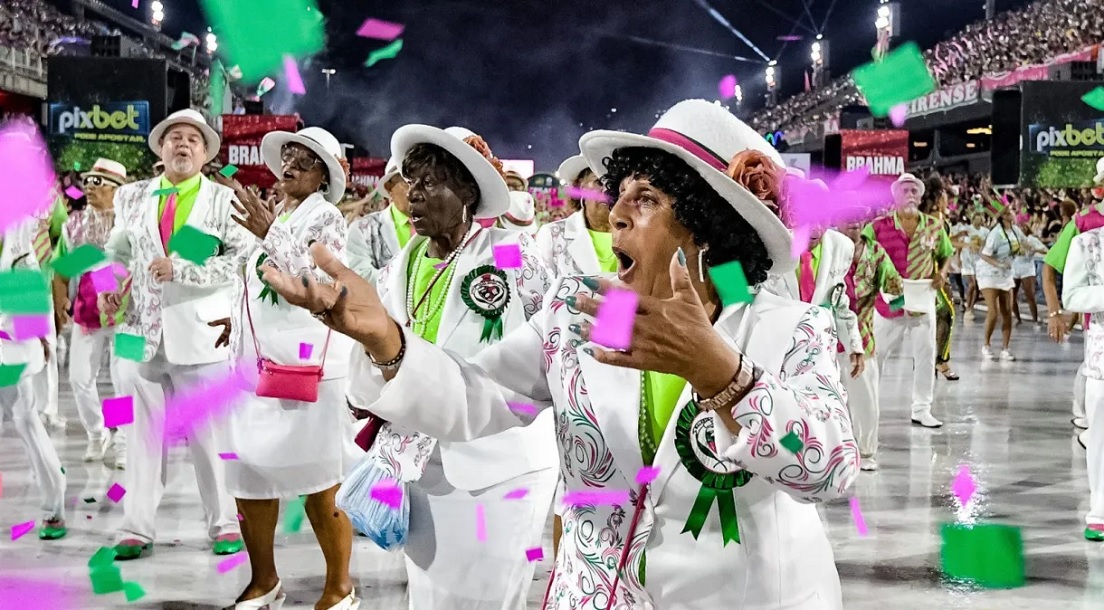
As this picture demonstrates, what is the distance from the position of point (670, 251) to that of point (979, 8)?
1655 inches

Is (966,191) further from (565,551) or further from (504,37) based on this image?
(504,37)

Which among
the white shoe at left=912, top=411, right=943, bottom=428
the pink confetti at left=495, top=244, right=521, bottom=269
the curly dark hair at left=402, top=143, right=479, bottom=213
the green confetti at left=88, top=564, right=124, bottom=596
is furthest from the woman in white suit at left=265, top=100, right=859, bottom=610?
the white shoe at left=912, top=411, right=943, bottom=428

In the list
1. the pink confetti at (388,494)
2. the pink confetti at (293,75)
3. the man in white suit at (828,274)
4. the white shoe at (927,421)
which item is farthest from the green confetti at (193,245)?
the white shoe at (927,421)

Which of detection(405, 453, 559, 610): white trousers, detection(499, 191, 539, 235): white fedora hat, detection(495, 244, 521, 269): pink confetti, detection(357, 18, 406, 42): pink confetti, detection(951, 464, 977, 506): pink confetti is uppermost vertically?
detection(357, 18, 406, 42): pink confetti

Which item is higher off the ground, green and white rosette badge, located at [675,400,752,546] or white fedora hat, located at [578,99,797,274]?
white fedora hat, located at [578,99,797,274]

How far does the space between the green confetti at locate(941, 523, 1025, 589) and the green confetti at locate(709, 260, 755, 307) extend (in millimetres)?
4153

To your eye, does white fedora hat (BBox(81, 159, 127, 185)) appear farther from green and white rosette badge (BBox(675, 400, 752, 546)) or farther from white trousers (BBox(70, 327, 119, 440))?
green and white rosette badge (BBox(675, 400, 752, 546))

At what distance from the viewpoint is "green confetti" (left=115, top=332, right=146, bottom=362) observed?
5.99m

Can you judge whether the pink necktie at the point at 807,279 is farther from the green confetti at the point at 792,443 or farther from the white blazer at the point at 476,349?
the green confetti at the point at 792,443

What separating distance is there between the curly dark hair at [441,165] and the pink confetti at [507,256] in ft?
0.77

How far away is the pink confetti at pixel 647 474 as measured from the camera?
2.08 metres

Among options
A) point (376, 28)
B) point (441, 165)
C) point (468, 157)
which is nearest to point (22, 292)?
point (441, 165)

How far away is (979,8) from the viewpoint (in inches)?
1592

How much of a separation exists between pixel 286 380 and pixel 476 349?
145 centimetres
